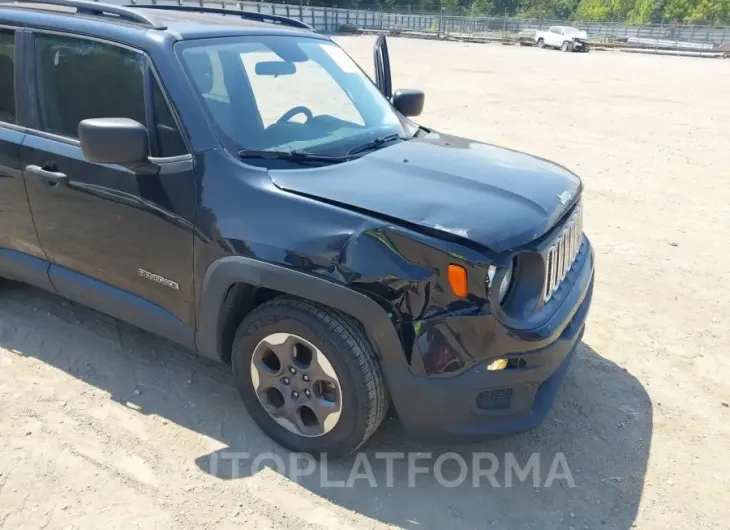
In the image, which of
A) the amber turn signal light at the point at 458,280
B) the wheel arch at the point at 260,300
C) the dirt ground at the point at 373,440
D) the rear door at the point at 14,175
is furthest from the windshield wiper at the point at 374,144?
the rear door at the point at 14,175

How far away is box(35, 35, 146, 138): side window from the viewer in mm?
2977

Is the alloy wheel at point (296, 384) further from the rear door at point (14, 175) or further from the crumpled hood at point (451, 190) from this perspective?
the rear door at point (14, 175)

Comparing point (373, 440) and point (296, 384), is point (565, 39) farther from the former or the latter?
point (296, 384)

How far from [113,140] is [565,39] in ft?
138

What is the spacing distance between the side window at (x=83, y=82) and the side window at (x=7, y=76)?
205mm

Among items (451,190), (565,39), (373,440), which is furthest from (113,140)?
(565,39)

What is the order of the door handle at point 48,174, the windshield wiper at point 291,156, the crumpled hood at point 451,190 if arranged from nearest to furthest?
1. the crumpled hood at point 451,190
2. the windshield wiper at point 291,156
3. the door handle at point 48,174

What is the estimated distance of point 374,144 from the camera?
10.6 ft

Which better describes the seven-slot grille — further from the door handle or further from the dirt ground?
the door handle

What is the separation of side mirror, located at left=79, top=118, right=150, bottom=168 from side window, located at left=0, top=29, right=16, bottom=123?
3.62ft

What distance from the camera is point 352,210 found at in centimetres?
249

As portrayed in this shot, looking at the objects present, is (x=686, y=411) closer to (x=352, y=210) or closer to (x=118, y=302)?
(x=352, y=210)

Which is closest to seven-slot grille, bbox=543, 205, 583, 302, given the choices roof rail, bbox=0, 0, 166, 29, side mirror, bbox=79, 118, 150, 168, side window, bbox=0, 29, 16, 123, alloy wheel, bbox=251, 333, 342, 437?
alloy wheel, bbox=251, 333, 342, 437

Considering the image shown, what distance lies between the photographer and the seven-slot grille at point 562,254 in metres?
2.66
